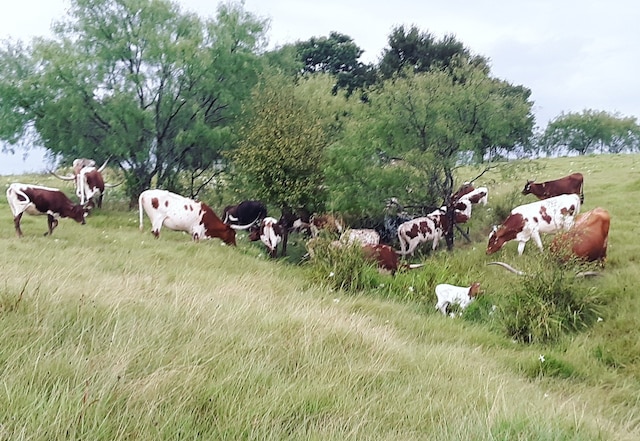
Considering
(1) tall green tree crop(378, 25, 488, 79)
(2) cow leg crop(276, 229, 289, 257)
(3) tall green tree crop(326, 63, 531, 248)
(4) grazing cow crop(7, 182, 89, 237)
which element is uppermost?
(1) tall green tree crop(378, 25, 488, 79)

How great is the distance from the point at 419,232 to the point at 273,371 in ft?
34.5

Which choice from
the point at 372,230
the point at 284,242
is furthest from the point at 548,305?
the point at 284,242

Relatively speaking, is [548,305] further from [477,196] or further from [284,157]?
[284,157]

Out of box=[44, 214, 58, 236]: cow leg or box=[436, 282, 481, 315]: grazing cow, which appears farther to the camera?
box=[44, 214, 58, 236]: cow leg

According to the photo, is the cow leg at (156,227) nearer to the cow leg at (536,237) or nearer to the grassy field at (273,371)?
the grassy field at (273,371)

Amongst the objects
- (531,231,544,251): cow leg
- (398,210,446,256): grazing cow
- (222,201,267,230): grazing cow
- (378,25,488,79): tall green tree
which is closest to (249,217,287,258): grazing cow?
(222,201,267,230): grazing cow

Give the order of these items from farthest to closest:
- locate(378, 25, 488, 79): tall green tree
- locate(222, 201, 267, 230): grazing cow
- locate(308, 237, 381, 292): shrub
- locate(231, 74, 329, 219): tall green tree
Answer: locate(378, 25, 488, 79): tall green tree, locate(222, 201, 267, 230): grazing cow, locate(231, 74, 329, 219): tall green tree, locate(308, 237, 381, 292): shrub

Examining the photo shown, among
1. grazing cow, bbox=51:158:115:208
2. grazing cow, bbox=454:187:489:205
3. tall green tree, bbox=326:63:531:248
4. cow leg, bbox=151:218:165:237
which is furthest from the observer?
grazing cow, bbox=51:158:115:208

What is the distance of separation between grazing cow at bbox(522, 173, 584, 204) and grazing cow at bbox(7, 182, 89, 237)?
11492mm

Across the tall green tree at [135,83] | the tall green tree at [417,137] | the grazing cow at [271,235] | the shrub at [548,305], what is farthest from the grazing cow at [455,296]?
the tall green tree at [135,83]

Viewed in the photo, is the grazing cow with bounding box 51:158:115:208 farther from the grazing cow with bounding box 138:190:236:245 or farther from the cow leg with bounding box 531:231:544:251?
the cow leg with bounding box 531:231:544:251

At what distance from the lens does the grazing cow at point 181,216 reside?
13852 millimetres

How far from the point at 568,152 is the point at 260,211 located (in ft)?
123

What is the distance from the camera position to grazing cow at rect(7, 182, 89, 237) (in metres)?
12.1
